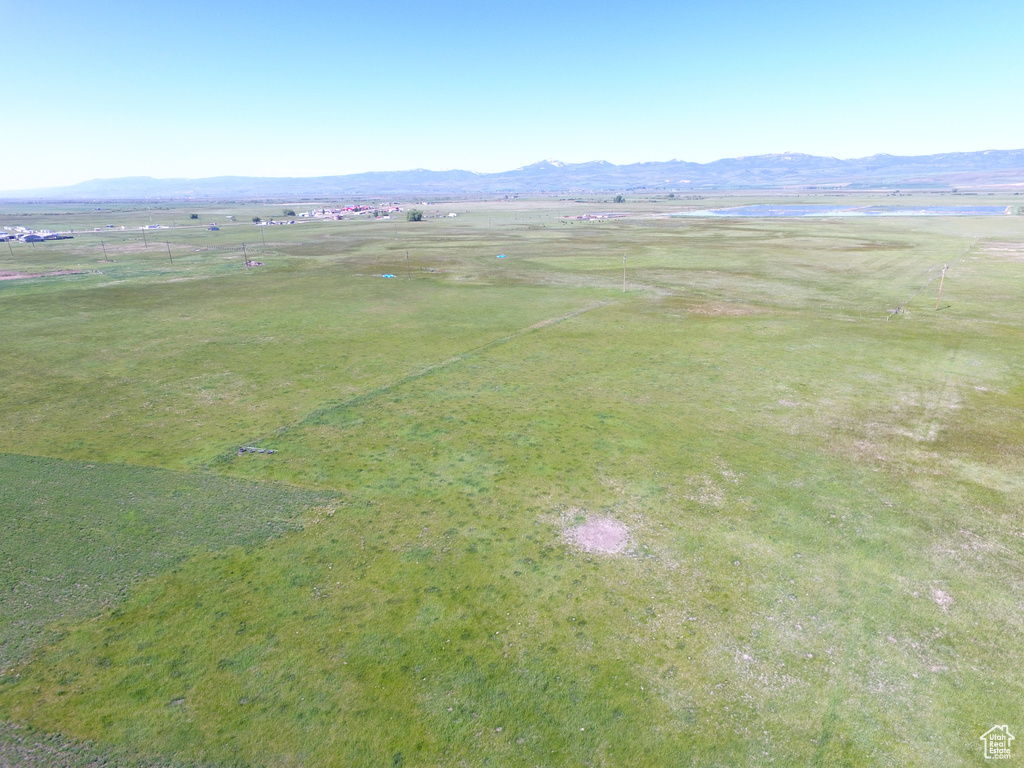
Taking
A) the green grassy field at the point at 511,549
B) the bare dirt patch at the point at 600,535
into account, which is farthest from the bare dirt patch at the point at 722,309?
the bare dirt patch at the point at 600,535

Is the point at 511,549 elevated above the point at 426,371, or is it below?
below

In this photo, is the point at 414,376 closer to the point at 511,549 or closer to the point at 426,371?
the point at 426,371

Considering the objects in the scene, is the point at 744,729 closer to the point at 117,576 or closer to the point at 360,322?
the point at 117,576

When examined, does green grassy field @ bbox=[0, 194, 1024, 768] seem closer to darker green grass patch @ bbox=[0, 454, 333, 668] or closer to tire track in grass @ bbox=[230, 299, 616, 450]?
darker green grass patch @ bbox=[0, 454, 333, 668]

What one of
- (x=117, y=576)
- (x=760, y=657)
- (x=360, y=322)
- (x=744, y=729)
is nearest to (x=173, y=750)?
(x=117, y=576)

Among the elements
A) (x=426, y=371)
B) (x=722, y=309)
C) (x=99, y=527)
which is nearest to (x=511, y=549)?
(x=99, y=527)

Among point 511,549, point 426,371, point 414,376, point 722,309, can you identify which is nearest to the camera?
point 511,549
